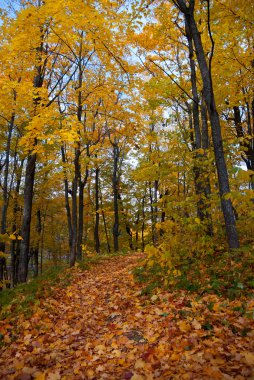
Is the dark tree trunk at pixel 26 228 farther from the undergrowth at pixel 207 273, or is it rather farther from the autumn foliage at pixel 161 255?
the undergrowth at pixel 207 273

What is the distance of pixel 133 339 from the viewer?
166 inches

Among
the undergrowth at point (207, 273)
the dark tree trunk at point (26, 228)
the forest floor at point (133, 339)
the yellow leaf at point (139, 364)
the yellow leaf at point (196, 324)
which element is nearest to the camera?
the forest floor at point (133, 339)

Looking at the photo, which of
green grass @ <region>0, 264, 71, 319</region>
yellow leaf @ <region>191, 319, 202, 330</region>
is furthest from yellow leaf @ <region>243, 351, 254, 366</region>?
green grass @ <region>0, 264, 71, 319</region>

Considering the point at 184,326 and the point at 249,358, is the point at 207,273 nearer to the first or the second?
the point at 184,326

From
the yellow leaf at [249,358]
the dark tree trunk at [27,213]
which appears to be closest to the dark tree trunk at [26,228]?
the dark tree trunk at [27,213]

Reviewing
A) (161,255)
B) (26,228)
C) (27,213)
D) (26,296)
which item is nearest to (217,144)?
(161,255)

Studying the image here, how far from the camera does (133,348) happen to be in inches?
154

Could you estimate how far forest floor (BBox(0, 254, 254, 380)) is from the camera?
10.2 ft

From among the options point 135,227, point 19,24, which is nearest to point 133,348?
point 19,24

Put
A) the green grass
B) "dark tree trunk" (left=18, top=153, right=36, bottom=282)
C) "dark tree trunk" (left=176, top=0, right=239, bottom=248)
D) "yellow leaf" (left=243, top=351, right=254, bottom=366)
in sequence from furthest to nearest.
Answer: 1. "dark tree trunk" (left=18, top=153, right=36, bottom=282)
2. "dark tree trunk" (left=176, top=0, right=239, bottom=248)
3. the green grass
4. "yellow leaf" (left=243, top=351, right=254, bottom=366)

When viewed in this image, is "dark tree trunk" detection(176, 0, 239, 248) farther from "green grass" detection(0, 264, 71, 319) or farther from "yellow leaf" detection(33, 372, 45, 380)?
"green grass" detection(0, 264, 71, 319)

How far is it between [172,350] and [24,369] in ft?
6.51

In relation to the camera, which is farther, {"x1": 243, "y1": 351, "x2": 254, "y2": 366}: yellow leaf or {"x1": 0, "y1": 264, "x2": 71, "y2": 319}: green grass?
{"x1": 0, "y1": 264, "x2": 71, "y2": 319}: green grass

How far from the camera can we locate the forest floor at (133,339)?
3119 millimetres
